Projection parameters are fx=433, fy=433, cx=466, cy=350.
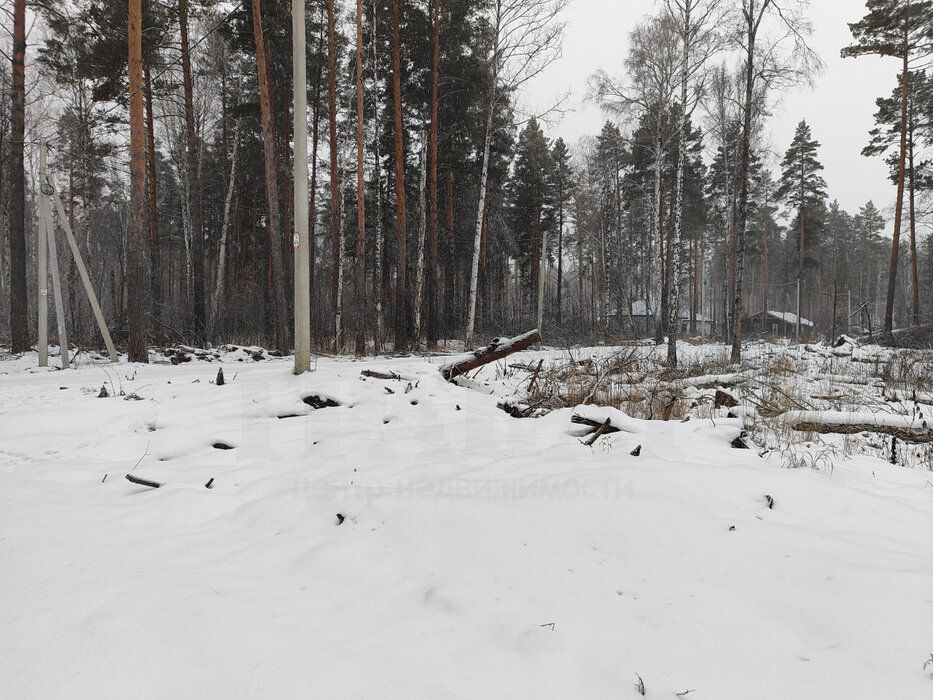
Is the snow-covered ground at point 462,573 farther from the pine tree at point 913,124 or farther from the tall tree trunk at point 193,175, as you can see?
the pine tree at point 913,124

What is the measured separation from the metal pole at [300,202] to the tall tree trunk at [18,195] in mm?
8744

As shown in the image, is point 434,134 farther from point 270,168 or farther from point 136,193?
point 136,193

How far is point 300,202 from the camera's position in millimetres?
5465

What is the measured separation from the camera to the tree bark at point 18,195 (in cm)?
962

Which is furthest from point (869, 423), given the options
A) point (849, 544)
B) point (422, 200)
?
point (422, 200)

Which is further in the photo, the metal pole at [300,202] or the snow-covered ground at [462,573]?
the metal pole at [300,202]

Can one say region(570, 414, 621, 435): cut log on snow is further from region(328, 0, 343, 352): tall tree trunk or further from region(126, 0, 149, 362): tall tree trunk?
region(328, 0, 343, 352): tall tree trunk

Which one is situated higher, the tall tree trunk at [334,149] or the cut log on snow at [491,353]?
the tall tree trunk at [334,149]

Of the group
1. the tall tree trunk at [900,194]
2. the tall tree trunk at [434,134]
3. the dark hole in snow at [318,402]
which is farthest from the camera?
the tall tree trunk at [900,194]

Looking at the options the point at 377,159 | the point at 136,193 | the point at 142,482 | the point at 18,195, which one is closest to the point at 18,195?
the point at 18,195

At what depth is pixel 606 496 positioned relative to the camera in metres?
2.19

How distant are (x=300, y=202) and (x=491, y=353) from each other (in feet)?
10.2

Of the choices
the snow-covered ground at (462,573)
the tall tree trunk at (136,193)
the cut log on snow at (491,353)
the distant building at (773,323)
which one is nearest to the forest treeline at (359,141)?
the tall tree trunk at (136,193)

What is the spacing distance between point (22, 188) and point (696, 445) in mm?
14451
